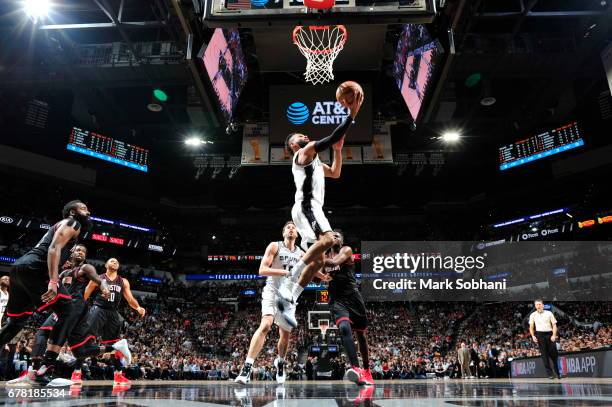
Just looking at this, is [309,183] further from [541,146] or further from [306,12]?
[541,146]

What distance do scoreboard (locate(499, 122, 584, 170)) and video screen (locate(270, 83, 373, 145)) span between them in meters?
10.8

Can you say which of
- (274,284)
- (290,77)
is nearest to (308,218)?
(274,284)

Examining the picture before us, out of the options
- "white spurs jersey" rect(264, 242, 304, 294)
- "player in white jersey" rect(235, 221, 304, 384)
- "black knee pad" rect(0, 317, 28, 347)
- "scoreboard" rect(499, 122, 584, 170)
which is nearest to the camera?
"black knee pad" rect(0, 317, 28, 347)

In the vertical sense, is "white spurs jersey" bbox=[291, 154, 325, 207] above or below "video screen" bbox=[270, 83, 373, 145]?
below

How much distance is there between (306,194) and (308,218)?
11.5 inches

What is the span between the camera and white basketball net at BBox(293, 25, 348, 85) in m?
9.63

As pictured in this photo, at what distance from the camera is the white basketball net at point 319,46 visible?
963cm

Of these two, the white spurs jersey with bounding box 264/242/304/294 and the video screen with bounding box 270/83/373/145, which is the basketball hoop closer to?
the video screen with bounding box 270/83/373/145

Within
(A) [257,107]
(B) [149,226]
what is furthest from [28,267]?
(B) [149,226]

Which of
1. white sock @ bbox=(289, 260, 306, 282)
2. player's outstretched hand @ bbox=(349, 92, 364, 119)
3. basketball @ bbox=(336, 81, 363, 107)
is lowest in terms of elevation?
white sock @ bbox=(289, 260, 306, 282)

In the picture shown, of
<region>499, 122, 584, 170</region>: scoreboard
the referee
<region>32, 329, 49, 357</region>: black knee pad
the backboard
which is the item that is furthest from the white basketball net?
<region>499, 122, 584, 170</region>: scoreboard

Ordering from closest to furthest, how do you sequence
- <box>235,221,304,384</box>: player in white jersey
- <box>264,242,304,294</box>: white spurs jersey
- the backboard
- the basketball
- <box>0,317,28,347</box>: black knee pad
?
the basketball, <box>0,317,28,347</box>: black knee pad, <box>235,221,304,384</box>: player in white jersey, <box>264,242,304,294</box>: white spurs jersey, the backboard

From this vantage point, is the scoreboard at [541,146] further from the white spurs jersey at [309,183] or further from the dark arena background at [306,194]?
the white spurs jersey at [309,183]

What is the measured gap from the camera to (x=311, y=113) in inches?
491
